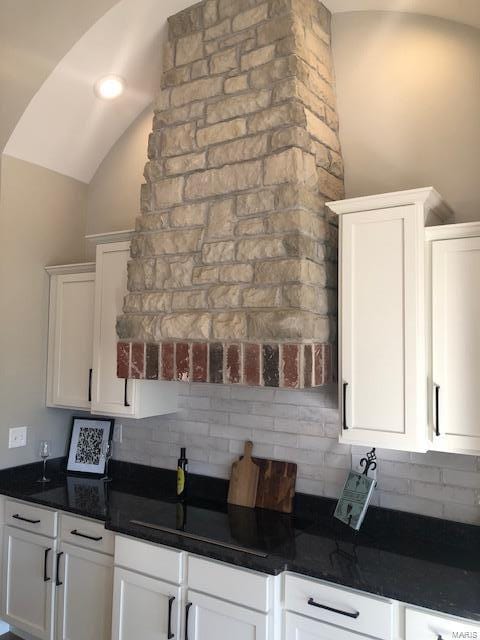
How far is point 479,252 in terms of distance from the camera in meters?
2.02

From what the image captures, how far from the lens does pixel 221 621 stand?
2170 mm

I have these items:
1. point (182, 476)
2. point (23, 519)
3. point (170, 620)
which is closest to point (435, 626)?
point (170, 620)

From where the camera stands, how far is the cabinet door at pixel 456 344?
201 centimetres

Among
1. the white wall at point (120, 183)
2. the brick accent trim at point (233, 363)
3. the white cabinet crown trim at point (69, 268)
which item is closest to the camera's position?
the brick accent trim at point (233, 363)

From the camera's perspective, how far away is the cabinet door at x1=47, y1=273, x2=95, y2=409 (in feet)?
10.7

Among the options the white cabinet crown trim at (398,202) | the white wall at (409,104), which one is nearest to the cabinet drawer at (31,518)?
the white cabinet crown trim at (398,202)

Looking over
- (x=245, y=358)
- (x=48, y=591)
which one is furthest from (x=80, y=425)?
(x=245, y=358)

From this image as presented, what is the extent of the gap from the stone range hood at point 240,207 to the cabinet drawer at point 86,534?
0.81 meters

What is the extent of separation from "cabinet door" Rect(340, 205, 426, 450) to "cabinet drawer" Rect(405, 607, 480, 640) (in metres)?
0.59

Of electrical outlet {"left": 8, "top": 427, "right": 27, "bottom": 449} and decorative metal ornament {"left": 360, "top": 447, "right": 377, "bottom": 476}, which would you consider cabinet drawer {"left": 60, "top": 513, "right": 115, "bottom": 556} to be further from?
decorative metal ornament {"left": 360, "top": 447, "right": 377, "bottom": 476}

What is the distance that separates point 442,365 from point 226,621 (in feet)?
4.59

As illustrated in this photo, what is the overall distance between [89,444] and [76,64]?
7.75 feet

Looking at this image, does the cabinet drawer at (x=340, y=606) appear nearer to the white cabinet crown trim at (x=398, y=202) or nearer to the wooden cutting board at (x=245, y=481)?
the wooden cutting board at (x=245, y=481)

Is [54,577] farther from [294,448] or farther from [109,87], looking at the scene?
[109,87]
